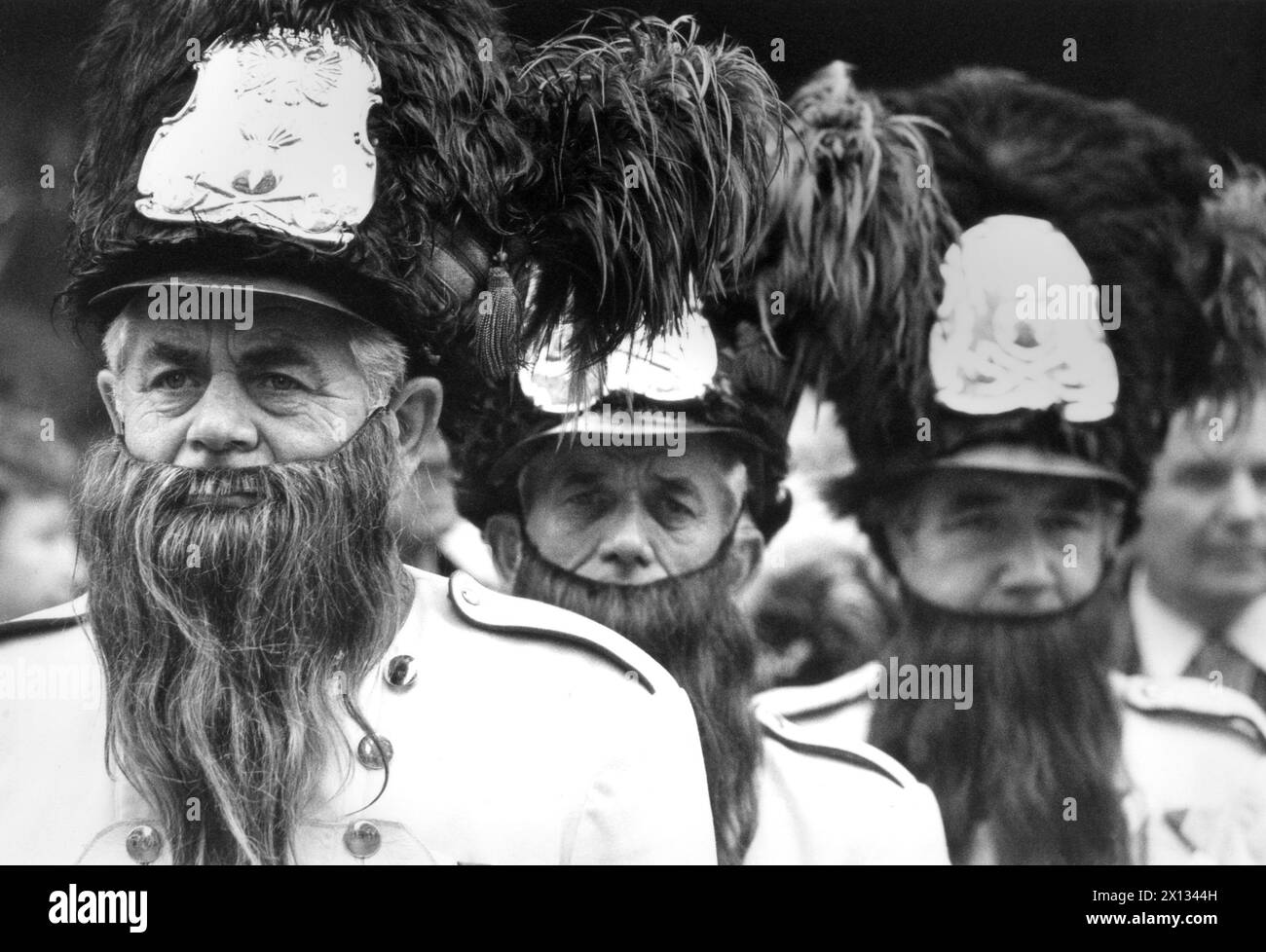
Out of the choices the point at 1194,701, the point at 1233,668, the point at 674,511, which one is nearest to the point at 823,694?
the point at 674,511

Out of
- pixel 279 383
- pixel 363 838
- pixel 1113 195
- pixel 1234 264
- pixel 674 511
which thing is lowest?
pixel 363 838

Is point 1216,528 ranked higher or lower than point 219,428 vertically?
lower

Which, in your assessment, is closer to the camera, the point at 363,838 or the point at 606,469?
the point at 363,838

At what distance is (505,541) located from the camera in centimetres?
364

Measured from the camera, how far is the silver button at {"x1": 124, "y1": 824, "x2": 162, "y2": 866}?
11.6 ft

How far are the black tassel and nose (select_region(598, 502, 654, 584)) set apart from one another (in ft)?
1.77

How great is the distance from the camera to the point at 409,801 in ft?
11.5

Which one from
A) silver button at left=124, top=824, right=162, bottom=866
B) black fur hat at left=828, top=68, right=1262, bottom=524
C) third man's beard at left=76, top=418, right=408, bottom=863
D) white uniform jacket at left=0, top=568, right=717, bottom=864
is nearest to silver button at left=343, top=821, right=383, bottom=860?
white uniform jacket at left=0, top=568, right=717, bottom=864

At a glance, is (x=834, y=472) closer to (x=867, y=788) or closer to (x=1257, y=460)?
(x=867, y=788)

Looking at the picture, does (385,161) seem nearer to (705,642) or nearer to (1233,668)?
(705,642)

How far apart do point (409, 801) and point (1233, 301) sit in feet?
8.72

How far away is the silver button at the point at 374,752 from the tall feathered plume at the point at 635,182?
112 centimetres

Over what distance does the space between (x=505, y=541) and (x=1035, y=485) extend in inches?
57.7
